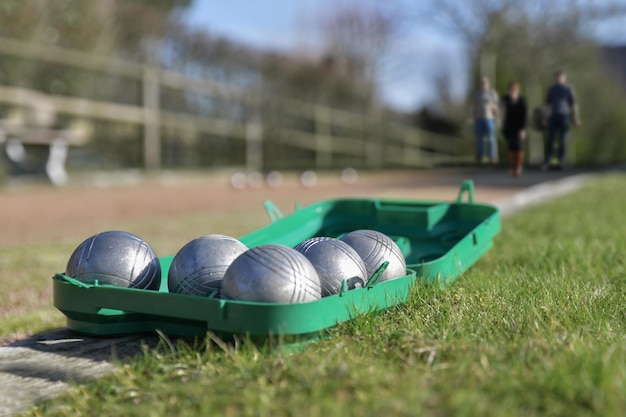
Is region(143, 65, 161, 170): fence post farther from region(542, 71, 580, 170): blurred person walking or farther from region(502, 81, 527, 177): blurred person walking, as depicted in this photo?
region(542, 71, 580, 170): blurred person walking

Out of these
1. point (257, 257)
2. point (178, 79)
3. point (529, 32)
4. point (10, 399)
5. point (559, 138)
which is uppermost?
point (178, 79)

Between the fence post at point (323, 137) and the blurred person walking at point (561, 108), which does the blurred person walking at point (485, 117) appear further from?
the fence post at point (323, 137)

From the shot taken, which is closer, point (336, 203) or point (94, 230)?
point (336, 203)

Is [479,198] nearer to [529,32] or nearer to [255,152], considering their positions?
[529,32]

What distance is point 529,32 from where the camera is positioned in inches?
250

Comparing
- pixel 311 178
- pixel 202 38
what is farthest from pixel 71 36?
pixel 311 178

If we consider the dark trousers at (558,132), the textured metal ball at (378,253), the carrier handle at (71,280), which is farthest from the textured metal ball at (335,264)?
the dark trousers at (558,132)

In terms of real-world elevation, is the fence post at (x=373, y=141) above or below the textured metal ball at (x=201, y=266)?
above

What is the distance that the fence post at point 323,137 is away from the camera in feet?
89.3

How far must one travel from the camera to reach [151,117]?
18750 millimetres

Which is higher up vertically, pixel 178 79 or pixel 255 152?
pixel 178 79

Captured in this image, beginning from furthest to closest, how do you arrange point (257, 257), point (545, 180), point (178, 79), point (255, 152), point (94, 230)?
point (255, 152)
point (178, 79)
point (545, 180)
point (94, 230)
point (257, 257)

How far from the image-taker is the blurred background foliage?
6.73 metres

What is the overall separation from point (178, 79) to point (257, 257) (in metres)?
17.4
